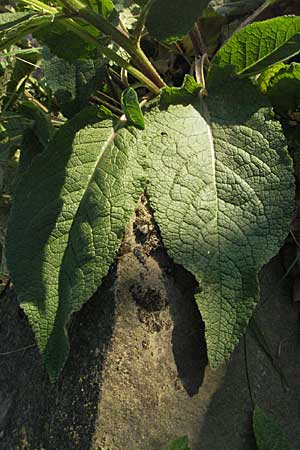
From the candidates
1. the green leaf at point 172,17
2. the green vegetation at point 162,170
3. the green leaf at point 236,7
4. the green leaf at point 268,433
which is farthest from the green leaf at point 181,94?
the green leaf at point 268,433

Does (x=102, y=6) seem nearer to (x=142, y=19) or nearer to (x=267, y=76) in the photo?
(x=142, y=19)

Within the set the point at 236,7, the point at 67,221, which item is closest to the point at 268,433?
the point at 67,221

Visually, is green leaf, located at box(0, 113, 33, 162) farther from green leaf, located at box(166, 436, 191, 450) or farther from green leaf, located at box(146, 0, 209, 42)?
green leaf, located at box(166, 436, 191, 450)

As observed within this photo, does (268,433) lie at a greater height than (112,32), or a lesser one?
lesser

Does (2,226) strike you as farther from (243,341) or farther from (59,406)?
(243,341)

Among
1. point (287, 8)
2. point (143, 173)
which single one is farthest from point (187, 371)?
point (287, 8)
